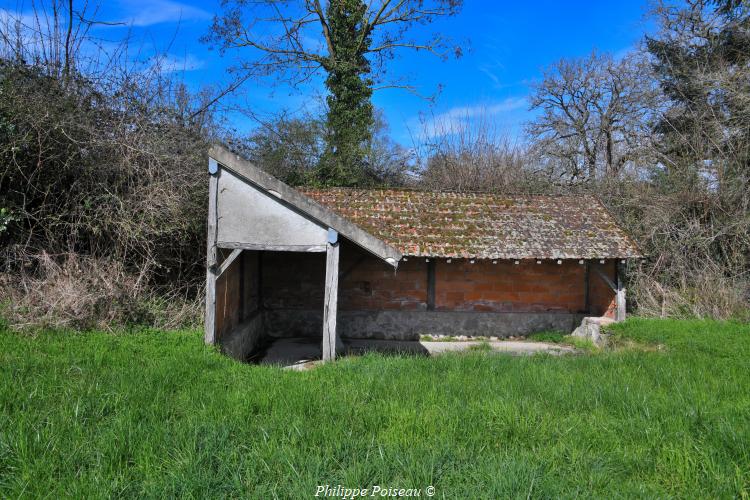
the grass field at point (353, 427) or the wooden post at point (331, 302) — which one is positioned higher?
the wooden post at point (331, 302)

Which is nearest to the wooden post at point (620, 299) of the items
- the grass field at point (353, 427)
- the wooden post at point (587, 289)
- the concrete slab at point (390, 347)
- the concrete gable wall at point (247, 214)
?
the wooden post at point (587, 289)

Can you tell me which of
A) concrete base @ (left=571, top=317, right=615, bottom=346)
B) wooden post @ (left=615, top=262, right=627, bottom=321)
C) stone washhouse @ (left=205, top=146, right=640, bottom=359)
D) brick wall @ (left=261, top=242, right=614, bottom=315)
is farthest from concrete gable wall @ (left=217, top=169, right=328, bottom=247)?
wooden post @ (left=615, top=262, right=627, bottom=321)

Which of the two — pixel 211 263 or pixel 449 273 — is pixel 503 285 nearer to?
pixel 449 273

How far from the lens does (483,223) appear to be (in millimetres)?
11938

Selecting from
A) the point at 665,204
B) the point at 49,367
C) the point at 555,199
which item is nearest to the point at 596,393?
the point at 49,367

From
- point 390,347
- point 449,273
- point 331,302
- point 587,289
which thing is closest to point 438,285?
point 449,273

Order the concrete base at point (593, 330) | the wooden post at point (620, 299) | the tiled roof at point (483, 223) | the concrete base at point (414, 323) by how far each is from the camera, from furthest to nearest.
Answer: the concrete base at point (414, 323) < the wooden post at point (620, 299) < the tiled roof at point (483, 223) < the concrete base at point (593, 330)

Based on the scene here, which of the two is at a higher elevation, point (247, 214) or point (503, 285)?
point (247, 214)

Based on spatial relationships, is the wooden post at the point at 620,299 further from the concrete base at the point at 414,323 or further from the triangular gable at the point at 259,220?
the triangular gable at the point at 259,220

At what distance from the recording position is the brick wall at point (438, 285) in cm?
1187

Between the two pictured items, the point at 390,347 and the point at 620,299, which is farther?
the point at 620,299

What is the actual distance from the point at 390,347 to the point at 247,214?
5.12 meters

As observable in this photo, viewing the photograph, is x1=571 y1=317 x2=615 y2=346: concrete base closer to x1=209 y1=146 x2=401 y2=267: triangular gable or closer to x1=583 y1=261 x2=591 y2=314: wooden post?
x1=583 y1=261 x2=591 y2=314: wooden post

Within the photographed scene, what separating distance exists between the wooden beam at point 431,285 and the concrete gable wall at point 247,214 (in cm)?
524
